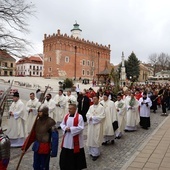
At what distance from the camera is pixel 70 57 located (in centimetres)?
7119

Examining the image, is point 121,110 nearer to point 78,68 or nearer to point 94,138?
point 94,138

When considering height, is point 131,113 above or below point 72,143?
above

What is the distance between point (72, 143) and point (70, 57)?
66.6 m

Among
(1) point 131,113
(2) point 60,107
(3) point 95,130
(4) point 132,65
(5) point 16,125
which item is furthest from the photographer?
(4) point 132,65

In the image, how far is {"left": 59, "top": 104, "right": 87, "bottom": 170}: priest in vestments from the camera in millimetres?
5341

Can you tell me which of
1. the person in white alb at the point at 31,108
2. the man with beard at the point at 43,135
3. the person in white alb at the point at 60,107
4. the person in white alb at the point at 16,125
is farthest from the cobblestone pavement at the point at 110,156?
the person in white alb at the point at 60,107

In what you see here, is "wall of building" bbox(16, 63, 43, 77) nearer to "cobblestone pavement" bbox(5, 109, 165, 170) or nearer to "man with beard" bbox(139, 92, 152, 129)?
"man with beard" bbox(139, 92, 152, 129)

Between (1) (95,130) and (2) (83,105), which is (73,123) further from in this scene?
(2) (83,105)

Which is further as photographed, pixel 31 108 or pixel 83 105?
pixel 83 105

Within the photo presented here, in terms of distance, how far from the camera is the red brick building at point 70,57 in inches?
2682

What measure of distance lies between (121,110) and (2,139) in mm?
7011

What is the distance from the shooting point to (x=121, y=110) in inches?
391

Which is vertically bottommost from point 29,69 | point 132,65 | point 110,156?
point 110,156

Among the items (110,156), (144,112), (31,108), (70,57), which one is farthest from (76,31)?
(110,156)
